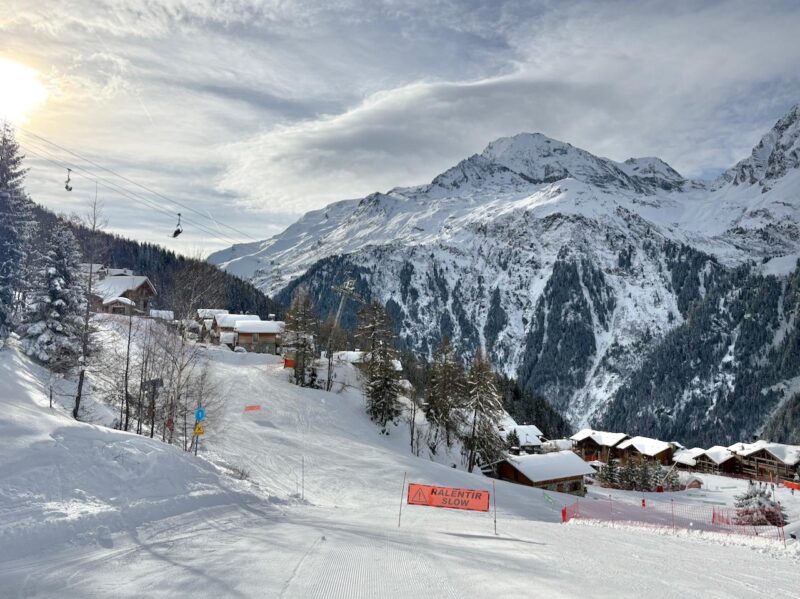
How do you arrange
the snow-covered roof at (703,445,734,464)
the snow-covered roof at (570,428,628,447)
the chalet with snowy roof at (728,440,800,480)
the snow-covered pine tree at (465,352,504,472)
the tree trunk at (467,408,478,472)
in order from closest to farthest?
the snow-covered pine tree at (465,352,504,472)
the tree trunk at (467,408,478,472)
the chalet with snowy roof at (728,440,800,480)
the snow-covered roof at (703,445,734,464)
the snow-covered roof at (570,428,628,447)

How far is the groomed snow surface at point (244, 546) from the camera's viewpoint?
8.92 m

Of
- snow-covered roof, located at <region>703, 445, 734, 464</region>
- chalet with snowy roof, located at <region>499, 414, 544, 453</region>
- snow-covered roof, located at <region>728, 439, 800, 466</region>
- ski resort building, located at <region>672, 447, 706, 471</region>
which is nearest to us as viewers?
chalet with snowy roof, located at <region>499, 414, 544, 453</region>

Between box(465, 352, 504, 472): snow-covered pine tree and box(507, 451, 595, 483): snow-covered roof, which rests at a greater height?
box(465, 352, 504, 472): snow-covered pine tree

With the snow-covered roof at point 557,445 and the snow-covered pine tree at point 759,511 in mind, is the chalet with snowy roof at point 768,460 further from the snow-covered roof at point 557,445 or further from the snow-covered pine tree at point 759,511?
the snow-covered pine tree at point 759,511

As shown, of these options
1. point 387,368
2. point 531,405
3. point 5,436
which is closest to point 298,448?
point 387,368

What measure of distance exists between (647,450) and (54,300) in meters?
110

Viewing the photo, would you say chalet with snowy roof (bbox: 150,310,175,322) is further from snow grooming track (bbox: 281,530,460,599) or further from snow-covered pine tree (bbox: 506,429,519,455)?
snow-covered pine tree (bbox: 506,429,519,455)

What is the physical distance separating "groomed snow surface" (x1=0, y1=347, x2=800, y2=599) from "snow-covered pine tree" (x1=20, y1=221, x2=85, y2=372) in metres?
6.38

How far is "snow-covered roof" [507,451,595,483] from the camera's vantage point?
60250 mm

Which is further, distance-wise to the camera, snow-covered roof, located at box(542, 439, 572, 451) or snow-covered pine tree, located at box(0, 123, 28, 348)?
snow-covered roof, located at box(542, 439, 572, 451)

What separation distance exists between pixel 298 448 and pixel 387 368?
17097 millimetres

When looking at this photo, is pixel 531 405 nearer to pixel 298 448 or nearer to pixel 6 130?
pixel 298 448

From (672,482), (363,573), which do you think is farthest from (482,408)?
(672,482)

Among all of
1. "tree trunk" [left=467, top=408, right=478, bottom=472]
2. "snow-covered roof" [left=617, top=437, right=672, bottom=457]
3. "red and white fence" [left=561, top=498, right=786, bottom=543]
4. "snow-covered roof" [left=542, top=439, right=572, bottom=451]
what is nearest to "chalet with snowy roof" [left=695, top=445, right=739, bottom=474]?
"snow-covered roof" [left=617, top=437, right=672, bottom=457]
